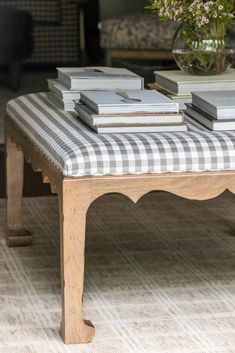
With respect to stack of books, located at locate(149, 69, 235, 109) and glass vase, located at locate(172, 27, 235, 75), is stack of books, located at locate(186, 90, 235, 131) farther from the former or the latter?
glass vase, located at locate(172, 27, 235, 75)

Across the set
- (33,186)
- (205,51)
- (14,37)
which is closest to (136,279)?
(205,51)

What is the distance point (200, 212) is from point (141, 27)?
1509 mm

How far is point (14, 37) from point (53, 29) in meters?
0.22

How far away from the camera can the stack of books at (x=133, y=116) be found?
2.39 metres

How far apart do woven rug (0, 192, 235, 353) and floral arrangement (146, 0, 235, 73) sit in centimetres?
55

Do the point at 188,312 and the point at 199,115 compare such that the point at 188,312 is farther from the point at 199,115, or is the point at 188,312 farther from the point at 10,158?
the point at 10,158

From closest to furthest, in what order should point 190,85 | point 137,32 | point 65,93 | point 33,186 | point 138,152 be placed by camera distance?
1. point 138,152
2. point 65,93
3. point 190,85
4. point 33,186
5. point 137,32

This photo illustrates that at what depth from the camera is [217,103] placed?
97.0 inches

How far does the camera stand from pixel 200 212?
3.45m

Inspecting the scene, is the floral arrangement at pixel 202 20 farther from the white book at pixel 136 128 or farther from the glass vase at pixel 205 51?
the white book at pixel 136 128

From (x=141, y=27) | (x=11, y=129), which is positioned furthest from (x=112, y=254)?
(x=141, y=27)

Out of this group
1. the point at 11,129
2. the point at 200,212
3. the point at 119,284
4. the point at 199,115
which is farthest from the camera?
the point at 200,212

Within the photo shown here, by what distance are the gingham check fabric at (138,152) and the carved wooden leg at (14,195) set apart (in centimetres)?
57

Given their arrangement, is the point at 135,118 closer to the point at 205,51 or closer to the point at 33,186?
the point at 205,51
